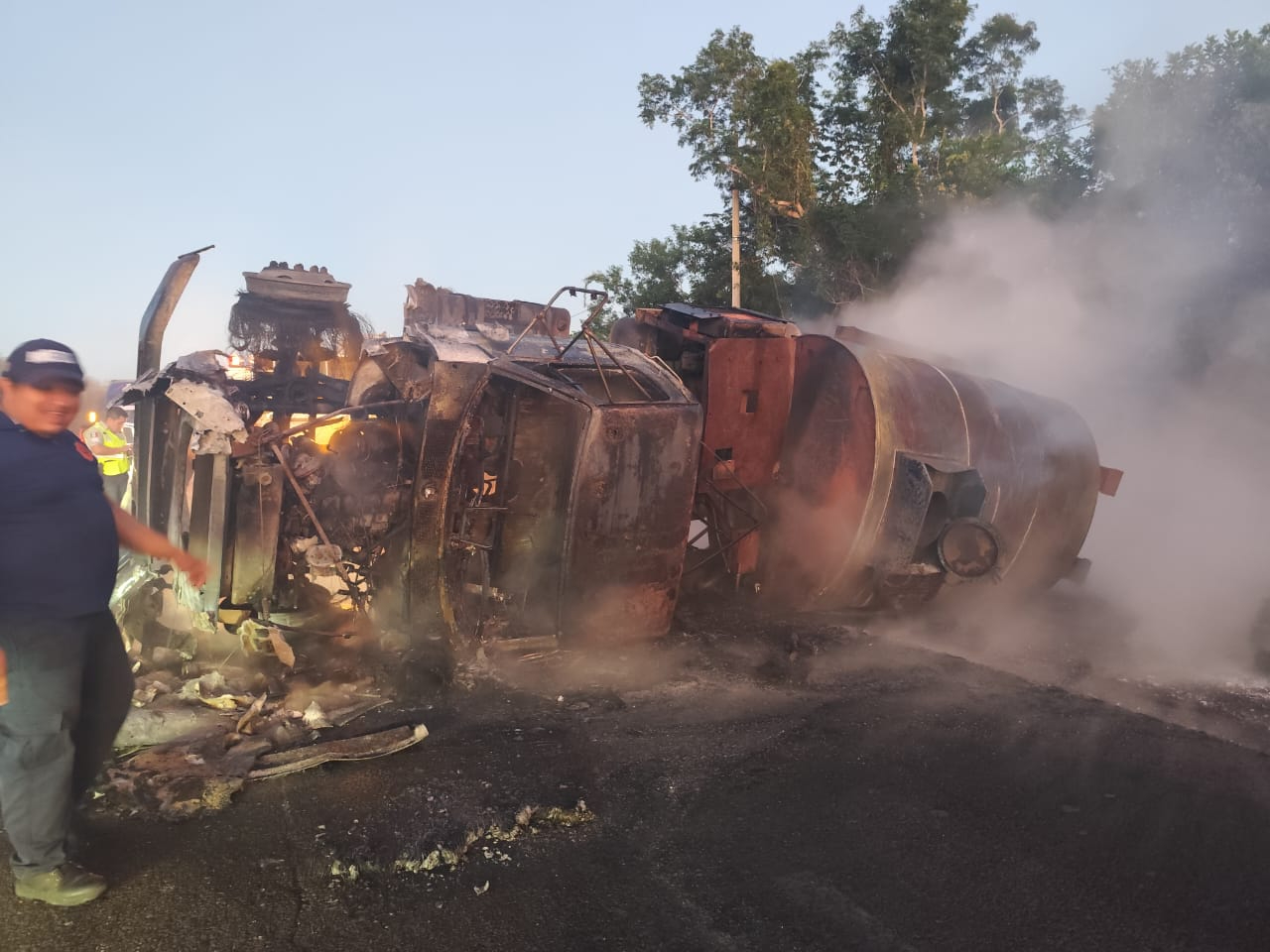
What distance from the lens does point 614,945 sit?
2.57 meters

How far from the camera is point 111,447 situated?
836 centimetres

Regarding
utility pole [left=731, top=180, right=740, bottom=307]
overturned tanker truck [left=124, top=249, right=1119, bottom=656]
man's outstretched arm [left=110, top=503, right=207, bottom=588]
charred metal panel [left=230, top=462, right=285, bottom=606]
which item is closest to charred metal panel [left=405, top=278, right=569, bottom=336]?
overturned tanker truck [left=124, top=249, right=1119, bottom=656]

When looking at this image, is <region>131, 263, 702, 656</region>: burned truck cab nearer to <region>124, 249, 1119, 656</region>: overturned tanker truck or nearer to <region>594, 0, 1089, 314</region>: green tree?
<region>124, 249, 1119, 656</region>: overturned tanker truck

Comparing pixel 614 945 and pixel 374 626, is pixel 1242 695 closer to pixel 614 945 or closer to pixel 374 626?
pixel 614 945

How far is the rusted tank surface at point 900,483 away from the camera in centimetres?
518

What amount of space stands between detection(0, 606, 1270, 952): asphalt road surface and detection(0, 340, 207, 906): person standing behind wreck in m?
0.25

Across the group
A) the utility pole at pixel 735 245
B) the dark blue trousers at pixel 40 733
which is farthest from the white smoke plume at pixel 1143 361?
the dark blue trousers at pixel 40 733

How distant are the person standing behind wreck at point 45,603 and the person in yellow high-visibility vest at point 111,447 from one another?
257 inches

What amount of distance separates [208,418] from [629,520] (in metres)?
2.48

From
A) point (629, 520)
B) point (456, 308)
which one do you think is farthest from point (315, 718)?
point (456, 308)

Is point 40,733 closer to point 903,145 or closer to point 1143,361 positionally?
point 1143,361

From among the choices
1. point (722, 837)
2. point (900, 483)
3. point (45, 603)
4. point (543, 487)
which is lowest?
point (722, 837)

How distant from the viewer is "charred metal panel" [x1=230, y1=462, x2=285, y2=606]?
4711 millimetres

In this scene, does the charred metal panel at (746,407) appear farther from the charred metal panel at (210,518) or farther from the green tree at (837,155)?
the green tree at (837,155)
